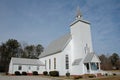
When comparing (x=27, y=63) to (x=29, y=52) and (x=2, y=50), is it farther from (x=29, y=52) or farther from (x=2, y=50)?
(x=29, y=52)

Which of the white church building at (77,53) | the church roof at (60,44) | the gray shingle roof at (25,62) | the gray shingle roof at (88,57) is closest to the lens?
the gray shingle roof at (88,57)

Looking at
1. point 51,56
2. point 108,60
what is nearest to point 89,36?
point 51,56

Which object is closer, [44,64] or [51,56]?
[51,56]

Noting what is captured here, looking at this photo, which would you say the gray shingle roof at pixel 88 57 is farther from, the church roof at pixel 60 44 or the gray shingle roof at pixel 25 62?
A: the gray shingle roof at pixel 25 62

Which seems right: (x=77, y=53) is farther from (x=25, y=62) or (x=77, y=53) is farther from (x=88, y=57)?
(x=25, y=62)

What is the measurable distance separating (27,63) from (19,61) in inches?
104

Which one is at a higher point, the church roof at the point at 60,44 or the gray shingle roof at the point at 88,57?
the church roof at the point at 60,44

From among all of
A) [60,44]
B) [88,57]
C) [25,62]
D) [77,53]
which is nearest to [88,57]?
[88,57]

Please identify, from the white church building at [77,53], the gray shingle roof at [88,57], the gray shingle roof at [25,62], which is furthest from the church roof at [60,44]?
the gray shingle roof at [25,62]

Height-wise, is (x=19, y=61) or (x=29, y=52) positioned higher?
(x=29, y=52)

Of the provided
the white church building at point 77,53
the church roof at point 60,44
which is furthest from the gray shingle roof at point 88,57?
the church roof at point 60,44

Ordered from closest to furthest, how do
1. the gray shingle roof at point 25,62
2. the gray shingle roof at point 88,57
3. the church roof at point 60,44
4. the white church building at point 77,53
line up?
the gray shingle roof at point 88,57 → the white church building at point 77,53 → the church roof at point 60,44 → the gray shingle roof at point 25,62

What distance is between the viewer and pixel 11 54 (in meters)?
71.9

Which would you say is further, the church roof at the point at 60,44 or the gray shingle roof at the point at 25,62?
the gray shingle roof at the point at 25,62
